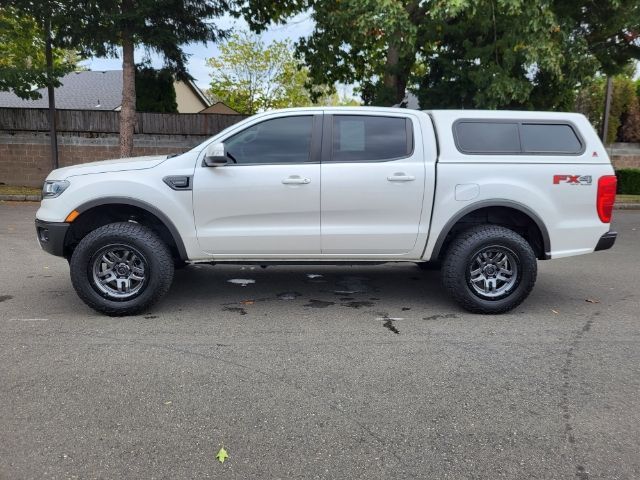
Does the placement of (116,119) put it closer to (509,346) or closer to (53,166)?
(53,166)

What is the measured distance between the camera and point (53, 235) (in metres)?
5.00

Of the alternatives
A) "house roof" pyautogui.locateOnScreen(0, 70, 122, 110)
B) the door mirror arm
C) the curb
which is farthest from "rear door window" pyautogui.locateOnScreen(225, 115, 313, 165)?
"house roof" pyautogui.locateOnScreen(0, 70, 122, 110)

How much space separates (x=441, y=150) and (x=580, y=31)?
1088 cm

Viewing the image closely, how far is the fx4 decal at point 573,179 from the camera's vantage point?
17.0 feet

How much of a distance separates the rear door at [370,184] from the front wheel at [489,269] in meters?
0.49

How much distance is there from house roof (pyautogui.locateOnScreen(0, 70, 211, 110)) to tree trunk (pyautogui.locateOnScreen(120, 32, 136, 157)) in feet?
44.8

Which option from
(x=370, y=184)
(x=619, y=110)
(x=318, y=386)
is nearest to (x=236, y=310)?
(x=370, y=184)

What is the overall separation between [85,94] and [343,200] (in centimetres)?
3132

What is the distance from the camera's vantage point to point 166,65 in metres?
16.3

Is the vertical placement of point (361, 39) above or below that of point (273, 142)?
above

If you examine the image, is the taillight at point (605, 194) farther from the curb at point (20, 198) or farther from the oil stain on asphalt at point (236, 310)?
the curb at point (20, 198)

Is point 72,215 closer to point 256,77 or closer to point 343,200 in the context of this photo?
point 343,200

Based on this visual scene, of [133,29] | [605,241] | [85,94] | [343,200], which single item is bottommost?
[605,241]

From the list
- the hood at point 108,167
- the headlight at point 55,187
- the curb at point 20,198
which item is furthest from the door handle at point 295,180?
the curb at point 20,198
